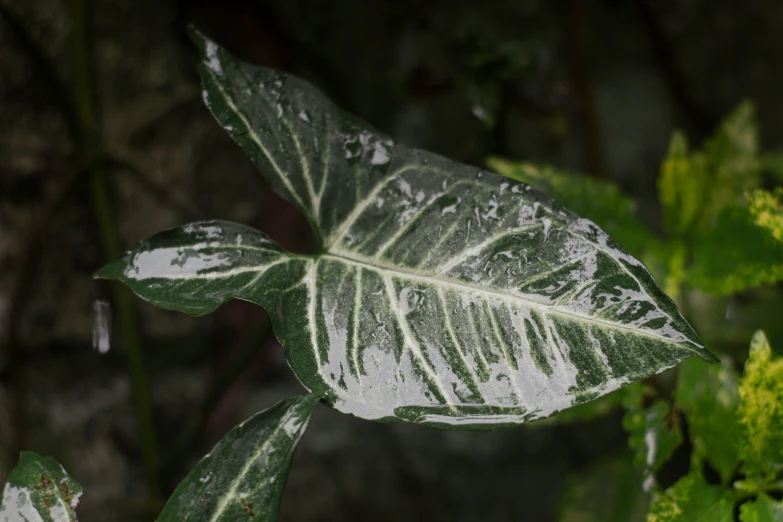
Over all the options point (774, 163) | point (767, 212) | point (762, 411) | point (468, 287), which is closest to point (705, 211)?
point (774, 163)

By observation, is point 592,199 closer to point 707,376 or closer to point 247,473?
point 707,376

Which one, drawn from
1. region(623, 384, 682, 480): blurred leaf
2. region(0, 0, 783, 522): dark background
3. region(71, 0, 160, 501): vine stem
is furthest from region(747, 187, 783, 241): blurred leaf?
region(71, 0, 160, 501): vine stem

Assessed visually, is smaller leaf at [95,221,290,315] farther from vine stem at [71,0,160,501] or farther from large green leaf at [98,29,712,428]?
vine stem at [71,0,160,501]

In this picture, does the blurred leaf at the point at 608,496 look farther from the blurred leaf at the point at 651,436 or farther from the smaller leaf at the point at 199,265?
the smaller leaf at the point at 199,265

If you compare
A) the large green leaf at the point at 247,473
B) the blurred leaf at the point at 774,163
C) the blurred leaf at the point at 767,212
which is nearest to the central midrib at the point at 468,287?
the large green leaf at the point at 247,473

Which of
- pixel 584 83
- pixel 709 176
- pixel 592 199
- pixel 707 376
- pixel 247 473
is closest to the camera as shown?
pixel 247 473

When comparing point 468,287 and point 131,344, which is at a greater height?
point 468,287

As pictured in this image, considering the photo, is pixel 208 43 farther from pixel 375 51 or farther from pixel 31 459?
pixel 375 51
